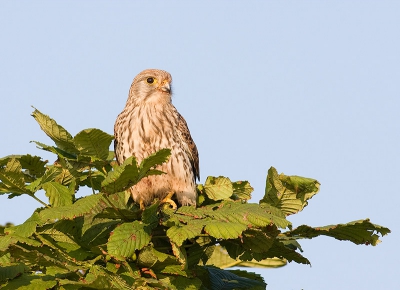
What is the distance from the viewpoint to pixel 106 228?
5605 mm

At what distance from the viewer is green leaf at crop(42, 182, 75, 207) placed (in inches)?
211

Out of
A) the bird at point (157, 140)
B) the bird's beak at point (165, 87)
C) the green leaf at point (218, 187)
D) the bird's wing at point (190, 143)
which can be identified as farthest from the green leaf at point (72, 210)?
the bird's beak at point (165, 87)

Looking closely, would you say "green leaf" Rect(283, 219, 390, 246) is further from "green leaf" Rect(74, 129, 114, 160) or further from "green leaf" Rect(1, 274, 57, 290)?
"green leaf" Rect(1, 274, 57, 290)

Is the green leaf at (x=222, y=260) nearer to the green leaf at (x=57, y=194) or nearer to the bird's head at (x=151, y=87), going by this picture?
the green leaf at (x=57, y=194)

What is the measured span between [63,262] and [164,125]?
4015mm

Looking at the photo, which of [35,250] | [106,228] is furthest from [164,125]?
[35,250]

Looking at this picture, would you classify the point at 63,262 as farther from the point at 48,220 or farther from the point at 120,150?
the point at 120,150

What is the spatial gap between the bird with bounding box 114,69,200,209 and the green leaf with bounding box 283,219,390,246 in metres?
2.51

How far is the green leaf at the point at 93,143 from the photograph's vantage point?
5723 mm

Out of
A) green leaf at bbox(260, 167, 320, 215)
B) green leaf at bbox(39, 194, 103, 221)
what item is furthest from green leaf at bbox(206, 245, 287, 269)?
green leaf at bbox(39, 194, 103, 221)

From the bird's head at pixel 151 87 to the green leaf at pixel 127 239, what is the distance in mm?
4202

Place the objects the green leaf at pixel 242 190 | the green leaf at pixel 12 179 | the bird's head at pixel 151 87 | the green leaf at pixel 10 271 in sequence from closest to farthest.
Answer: the green leaf at pixel 10 271 → the green leaf at pixel 12 179 → the green leaf at pixel 242 190 → the bird's head at pixel 151 87

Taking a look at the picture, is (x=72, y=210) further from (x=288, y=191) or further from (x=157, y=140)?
(x=157, y=140)

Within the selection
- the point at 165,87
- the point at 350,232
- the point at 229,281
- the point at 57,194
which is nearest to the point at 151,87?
the point at 165,87
